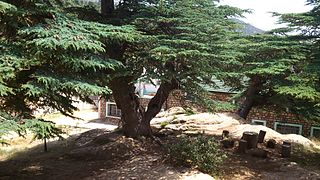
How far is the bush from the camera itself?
26.7 feet

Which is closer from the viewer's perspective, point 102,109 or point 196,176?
point 196,176

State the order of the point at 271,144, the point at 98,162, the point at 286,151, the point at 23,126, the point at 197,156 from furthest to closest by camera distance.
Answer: the point at 271,144, the point at 286,151, the point at 98,162, the point at 197,156, the point at 23,126

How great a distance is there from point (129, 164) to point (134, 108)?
97.9 inches

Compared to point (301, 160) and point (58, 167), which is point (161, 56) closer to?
point (58, 167)

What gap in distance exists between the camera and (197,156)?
8133 millimetres

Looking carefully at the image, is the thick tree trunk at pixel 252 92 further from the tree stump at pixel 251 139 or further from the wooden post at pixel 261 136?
the tree stump at pixel 251 139

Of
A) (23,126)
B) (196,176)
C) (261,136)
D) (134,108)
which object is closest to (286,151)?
(261,136)

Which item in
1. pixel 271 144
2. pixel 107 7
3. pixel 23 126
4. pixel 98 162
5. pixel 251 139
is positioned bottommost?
pixel 98 162

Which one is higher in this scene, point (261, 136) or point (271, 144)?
point (261, 136)

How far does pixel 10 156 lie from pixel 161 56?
825 cm

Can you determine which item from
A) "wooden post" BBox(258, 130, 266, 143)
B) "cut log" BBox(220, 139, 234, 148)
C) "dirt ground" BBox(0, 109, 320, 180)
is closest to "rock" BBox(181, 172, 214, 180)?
"dirt ground" BBox(0, 109, 320, 180)

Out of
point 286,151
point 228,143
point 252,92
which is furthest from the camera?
point 252,92

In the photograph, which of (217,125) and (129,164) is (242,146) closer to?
(129,164)

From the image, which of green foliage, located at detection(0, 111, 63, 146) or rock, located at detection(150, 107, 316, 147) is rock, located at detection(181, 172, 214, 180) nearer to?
green foliage, located at detection(0, 111, 63, 146)
